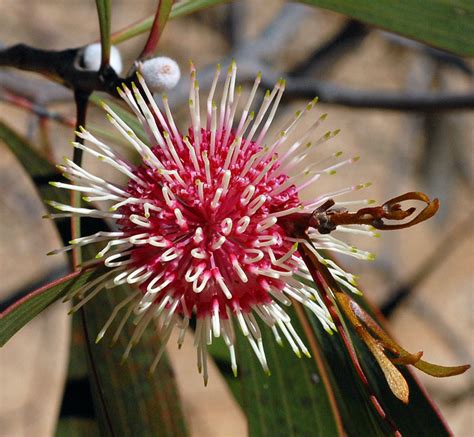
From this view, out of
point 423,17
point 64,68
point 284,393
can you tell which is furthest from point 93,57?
point 284,393

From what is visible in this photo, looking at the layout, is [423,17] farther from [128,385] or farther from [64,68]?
[128,385]

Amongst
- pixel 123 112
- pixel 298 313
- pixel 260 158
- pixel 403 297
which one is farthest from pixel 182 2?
pixel 403 297

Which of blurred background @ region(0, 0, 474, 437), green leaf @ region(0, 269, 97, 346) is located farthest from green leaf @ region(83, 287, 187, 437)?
blurred background @ region(0, 0, 474, 437)

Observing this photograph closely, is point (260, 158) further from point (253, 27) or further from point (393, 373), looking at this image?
point (253, 27)

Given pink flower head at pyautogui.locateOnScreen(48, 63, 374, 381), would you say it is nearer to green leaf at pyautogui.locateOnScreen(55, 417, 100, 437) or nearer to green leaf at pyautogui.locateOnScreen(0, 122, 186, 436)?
green leaf at pyautogui.locateOnScreen(0, 122, 186, 436)

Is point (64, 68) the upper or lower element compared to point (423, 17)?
upper

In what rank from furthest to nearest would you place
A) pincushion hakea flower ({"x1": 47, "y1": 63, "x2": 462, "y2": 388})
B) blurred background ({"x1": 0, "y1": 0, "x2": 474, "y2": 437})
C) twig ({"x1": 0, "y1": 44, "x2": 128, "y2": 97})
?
blurred background ({"x1": 0, "y1": 0, "x2": 474, "y2": 437}) < twig ({"x1": 0, "y1": 44, "x2": 128, "y2": 97}) < pincushion hakea flower ({"x1": 47, "y1": 63, "x2": 462, "y2": 388})
